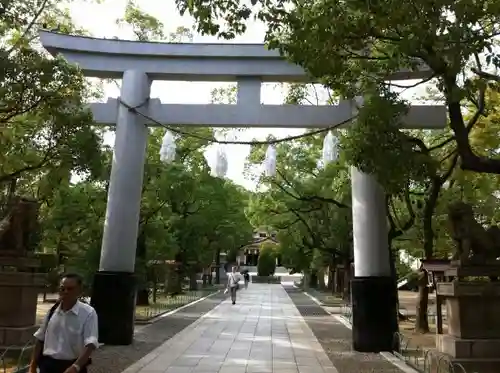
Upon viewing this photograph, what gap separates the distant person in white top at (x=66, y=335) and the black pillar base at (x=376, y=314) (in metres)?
7.10

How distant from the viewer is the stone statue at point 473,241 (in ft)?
27.8

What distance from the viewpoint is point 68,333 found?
3.96m

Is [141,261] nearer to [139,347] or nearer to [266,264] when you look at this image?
[139,347]

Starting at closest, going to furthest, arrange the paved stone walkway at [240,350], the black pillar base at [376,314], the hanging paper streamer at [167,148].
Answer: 1. the paved stone walkway at [240,350]
2. the black pillar base at [376,314]
3. the hanging paper streamer at [167,148]

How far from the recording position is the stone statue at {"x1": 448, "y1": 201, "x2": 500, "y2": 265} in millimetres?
8461

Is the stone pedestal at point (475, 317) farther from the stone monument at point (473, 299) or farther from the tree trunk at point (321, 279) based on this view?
the tree trunk at point (321, 279)

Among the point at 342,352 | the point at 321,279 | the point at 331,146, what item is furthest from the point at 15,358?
the point at 321,279

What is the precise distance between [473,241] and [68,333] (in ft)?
22.4

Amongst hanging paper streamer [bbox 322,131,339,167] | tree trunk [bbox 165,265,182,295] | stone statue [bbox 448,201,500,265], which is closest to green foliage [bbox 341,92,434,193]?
stone statue [bbox 448,201,500,265]

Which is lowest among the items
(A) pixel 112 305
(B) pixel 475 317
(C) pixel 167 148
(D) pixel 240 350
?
(D) pixel 240 350

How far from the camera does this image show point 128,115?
11195 mm

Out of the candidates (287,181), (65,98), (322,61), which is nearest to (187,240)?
(287,181)

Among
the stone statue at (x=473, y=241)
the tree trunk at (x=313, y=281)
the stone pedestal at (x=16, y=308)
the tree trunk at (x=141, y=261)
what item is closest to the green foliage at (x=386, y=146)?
the stone statue at (x=473, y=241)

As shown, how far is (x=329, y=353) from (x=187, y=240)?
17.4 meters
